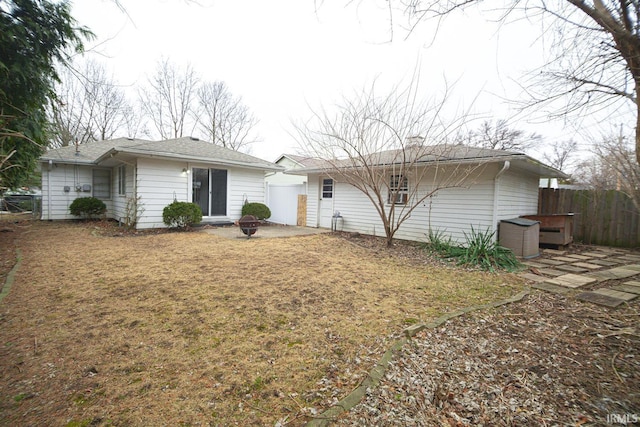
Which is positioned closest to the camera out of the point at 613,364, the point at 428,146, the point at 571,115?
the point at 613,364

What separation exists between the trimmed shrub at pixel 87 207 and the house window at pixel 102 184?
1178 mm

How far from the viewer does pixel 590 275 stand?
4.98 m

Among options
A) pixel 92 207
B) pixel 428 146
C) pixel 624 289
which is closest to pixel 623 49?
pixel 624 289

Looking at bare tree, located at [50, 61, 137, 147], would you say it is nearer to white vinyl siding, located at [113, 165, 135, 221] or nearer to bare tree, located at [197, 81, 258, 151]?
bare tree, located at [197, 81, 258, 151]

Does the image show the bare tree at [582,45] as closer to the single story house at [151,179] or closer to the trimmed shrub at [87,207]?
the single story house at [151,179]

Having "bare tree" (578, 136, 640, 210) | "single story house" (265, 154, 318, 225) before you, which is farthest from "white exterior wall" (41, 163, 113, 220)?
"bare tree" (578, 136, 640, 210)

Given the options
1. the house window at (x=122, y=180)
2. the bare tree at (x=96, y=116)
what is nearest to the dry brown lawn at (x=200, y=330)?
the house window at (x=122, y=180)

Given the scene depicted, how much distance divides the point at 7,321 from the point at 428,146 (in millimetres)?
7616

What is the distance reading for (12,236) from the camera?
24.6ft

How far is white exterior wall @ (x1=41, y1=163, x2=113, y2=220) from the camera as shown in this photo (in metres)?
11.0

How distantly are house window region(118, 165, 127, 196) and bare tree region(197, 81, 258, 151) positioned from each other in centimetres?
1234

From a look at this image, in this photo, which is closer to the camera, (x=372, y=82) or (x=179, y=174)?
(x=372, y=82)

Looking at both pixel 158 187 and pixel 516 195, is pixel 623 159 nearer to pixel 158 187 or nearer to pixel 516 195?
pixel 516 195

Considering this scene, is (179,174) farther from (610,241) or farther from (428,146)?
(610,241)
